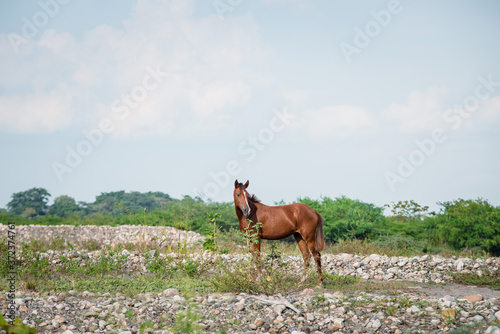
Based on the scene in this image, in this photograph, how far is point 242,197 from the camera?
27.1 feet

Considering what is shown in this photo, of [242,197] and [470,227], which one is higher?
[242,197]

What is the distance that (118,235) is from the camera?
53.0 ft

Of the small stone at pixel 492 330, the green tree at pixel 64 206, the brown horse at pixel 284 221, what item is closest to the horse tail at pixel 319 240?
the brown horse at pixel 284 221

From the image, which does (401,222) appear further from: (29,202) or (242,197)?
(29,202)

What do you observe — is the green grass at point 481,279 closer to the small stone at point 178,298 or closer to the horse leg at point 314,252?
the horse leg at point 314,252

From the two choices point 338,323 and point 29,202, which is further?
point 29,202

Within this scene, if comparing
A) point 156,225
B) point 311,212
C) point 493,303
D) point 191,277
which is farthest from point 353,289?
point 156,225

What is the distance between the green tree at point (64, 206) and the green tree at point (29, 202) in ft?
2.56

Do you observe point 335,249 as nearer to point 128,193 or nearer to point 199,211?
point 199,211

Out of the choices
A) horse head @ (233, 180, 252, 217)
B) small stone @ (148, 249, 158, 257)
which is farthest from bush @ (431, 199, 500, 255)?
small stone @ (148, 249, 158, 257)

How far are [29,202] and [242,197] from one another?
30.0 meters

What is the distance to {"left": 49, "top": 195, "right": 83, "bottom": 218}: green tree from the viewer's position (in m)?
33.7

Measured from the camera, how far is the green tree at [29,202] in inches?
1290

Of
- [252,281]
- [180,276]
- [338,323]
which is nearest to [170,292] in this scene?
[252,281]
